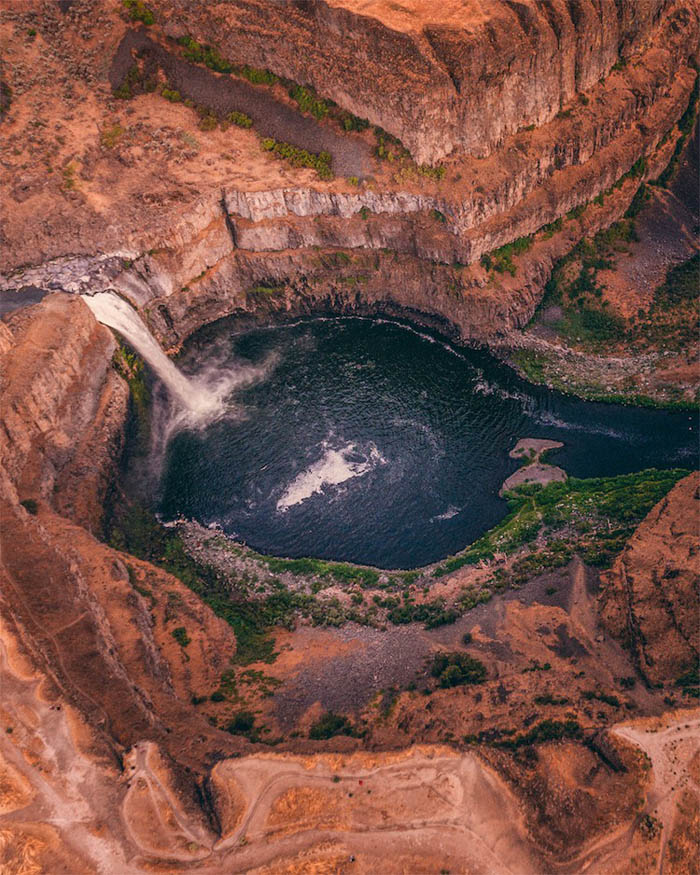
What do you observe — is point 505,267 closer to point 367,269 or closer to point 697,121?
point 367,269

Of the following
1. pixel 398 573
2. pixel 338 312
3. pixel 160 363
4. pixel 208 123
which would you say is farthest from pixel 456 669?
pixel 208 123

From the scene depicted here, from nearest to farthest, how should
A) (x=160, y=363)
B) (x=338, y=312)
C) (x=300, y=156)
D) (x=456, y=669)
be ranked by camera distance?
(x=456, y=669) < (x=160, y=363) < (x=300, y=156) < (x=338, y=312)

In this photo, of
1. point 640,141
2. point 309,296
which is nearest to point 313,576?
point 309,296

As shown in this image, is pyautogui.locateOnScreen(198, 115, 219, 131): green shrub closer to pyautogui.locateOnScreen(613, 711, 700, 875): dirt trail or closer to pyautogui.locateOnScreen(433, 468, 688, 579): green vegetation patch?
pyautogui.locateOnScreen(433, 468, 688, 579): green vegetation patch

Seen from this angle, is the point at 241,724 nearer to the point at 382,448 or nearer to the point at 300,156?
the point at 382,448

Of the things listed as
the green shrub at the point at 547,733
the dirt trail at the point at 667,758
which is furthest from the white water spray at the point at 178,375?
the dirt trail at the point at 667,758
